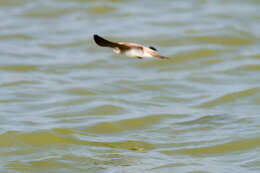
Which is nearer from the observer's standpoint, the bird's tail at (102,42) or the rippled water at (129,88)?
the bird's tail at (102,42)

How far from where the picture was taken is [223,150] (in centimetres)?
667

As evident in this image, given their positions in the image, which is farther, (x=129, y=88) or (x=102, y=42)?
(x=129, y=88)

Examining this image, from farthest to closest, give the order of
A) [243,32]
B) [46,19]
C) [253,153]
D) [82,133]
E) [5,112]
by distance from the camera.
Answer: [46,19], [243,32], [5,112], [82,133], [253,153]

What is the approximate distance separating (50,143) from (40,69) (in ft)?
9.65

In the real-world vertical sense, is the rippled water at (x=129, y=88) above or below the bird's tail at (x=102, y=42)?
below

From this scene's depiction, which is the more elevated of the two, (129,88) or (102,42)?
(102,42)

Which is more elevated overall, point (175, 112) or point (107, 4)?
point (107, 4)

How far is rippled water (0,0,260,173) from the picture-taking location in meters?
6.49

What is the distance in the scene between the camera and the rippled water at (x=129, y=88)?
649 cm

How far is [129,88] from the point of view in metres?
8.86

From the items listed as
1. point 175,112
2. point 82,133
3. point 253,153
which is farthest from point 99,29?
point 253,153

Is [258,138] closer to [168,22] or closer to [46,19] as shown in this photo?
[168,22]

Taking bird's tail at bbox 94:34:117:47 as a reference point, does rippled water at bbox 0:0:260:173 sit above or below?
below

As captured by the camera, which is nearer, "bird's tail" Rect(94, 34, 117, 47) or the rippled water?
"bird's tail" Rect(94, 34, 117, 47)
